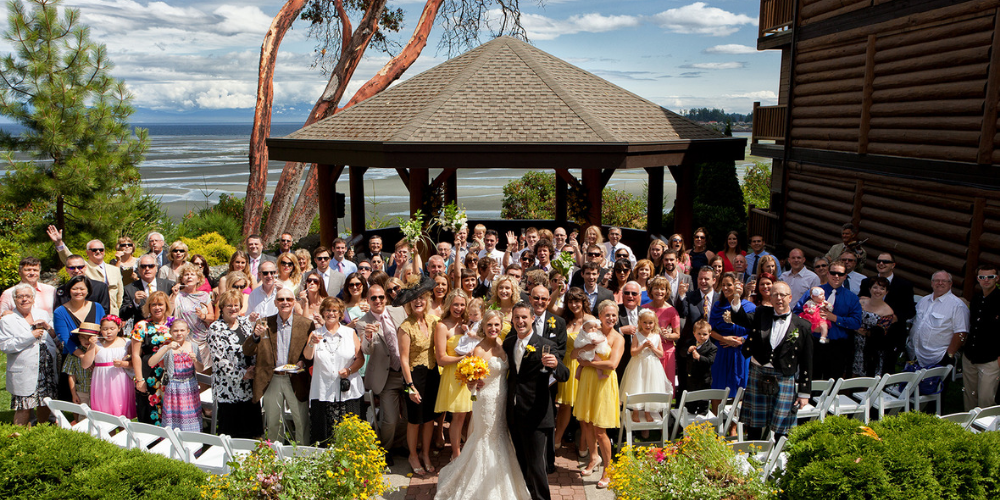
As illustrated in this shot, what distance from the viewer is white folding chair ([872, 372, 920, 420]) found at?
20.1ft

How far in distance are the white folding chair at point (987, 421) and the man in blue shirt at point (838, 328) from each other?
1.33 m

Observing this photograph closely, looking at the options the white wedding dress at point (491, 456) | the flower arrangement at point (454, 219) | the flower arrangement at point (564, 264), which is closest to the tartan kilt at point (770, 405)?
the white wedding dress at point (491, 456)

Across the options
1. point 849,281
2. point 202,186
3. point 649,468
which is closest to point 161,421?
point 649,468

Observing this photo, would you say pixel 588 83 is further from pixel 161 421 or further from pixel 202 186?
pixel 202 186

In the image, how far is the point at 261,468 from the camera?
4.44 metres

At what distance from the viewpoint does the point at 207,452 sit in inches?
219

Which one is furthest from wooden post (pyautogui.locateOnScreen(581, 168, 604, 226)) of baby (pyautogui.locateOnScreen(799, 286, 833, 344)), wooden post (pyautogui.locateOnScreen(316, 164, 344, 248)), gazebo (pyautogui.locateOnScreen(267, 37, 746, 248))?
baby (pyautogui.locateOnScreen(799, 286, 833, 344))

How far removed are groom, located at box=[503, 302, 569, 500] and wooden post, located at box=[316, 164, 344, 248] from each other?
839 centimetres

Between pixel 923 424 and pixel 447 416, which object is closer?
pixel 923 424

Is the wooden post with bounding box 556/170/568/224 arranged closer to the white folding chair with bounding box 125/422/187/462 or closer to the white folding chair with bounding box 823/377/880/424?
the white folding chair with bounding box 823/377/880/424

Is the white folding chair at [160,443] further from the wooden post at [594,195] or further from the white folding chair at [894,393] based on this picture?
the wooden post at [594,195]

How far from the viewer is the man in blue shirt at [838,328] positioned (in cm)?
688

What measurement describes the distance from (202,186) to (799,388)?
5629 cm

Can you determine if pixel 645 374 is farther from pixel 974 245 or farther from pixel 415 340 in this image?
pixel 974 245
